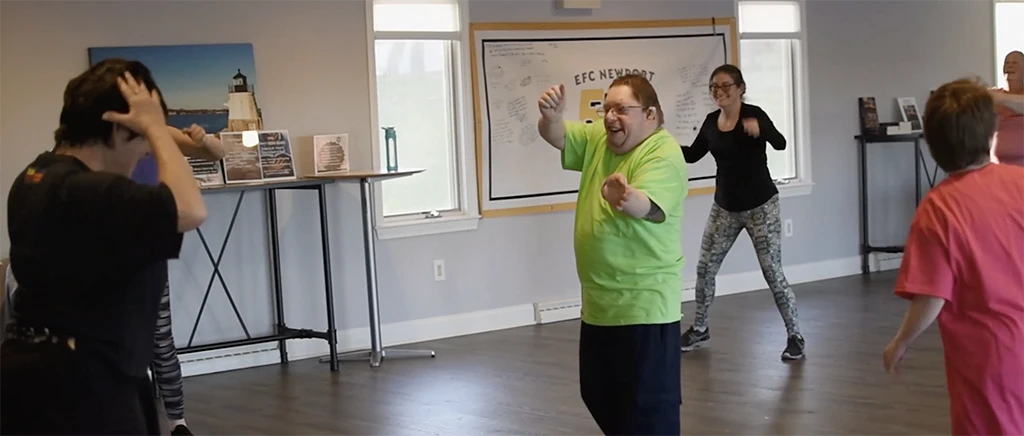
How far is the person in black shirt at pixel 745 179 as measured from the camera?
5316mm

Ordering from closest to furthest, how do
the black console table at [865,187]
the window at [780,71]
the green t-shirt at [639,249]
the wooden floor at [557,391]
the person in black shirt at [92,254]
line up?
1. the person in black shirt at [92,254]
2. the green t-shirt at [639,249]
3. the wooden floor at [557,391]
4. the window at [780,71]
5. the black console table at [865,187]

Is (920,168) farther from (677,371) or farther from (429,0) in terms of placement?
(677,371)

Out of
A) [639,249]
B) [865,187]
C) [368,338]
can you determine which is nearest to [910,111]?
[865,187]

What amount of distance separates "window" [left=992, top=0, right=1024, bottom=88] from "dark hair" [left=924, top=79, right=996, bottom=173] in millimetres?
7622

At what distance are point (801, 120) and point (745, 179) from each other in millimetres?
2951

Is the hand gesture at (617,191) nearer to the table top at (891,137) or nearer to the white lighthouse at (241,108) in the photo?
the white lighthouse at (241,108)

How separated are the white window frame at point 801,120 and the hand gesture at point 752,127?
279 cm

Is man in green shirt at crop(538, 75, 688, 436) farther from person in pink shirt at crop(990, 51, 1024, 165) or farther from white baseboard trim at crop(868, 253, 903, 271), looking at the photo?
white baseboard trim at crop(868, 253, 903, 271)

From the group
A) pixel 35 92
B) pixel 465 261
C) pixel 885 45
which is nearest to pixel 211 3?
pixel 35 92

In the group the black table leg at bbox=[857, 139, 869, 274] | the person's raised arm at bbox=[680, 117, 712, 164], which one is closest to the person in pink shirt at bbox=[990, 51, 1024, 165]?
the person's raised arm at bbox=[680, 117, 712, 164]

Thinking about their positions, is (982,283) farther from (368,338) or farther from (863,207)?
(863,207)

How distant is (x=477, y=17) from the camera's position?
21.5 ft

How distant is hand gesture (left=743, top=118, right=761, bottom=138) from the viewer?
523cm

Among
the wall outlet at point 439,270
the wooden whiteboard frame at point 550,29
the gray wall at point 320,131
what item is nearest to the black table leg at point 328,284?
the gray wall at point 320,131
